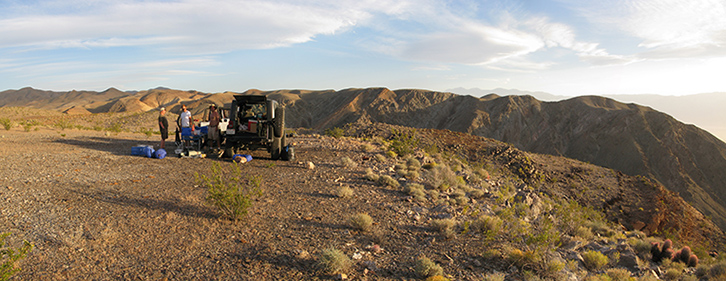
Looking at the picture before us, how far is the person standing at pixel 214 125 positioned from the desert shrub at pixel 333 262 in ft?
28.7

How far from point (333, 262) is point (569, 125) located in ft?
211

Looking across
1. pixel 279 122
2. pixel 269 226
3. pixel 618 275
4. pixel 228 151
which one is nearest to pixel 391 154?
pixel 279 122

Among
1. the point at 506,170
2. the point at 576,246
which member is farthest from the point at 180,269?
the point at 506,170

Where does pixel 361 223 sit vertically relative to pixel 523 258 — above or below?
above

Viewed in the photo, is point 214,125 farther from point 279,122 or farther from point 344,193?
point 344,193

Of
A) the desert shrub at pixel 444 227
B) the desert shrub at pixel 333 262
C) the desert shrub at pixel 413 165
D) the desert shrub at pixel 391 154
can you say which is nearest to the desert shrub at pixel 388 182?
the desert shrub at pixel 413 165

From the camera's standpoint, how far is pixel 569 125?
193 feet

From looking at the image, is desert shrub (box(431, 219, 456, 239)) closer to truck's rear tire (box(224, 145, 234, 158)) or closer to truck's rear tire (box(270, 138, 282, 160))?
truck's rear tire (box(270, 138, 282, 160))

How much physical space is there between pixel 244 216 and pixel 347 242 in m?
1.84

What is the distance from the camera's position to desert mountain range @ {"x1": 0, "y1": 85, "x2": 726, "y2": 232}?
132ft

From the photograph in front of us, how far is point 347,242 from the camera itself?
17.0 feet

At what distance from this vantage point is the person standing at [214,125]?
11680 millimetres

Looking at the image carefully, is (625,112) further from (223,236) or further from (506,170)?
(223,236)

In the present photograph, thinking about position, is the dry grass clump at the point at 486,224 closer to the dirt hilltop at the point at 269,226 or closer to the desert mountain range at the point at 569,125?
the dirt hilltop at the point at 269,226
